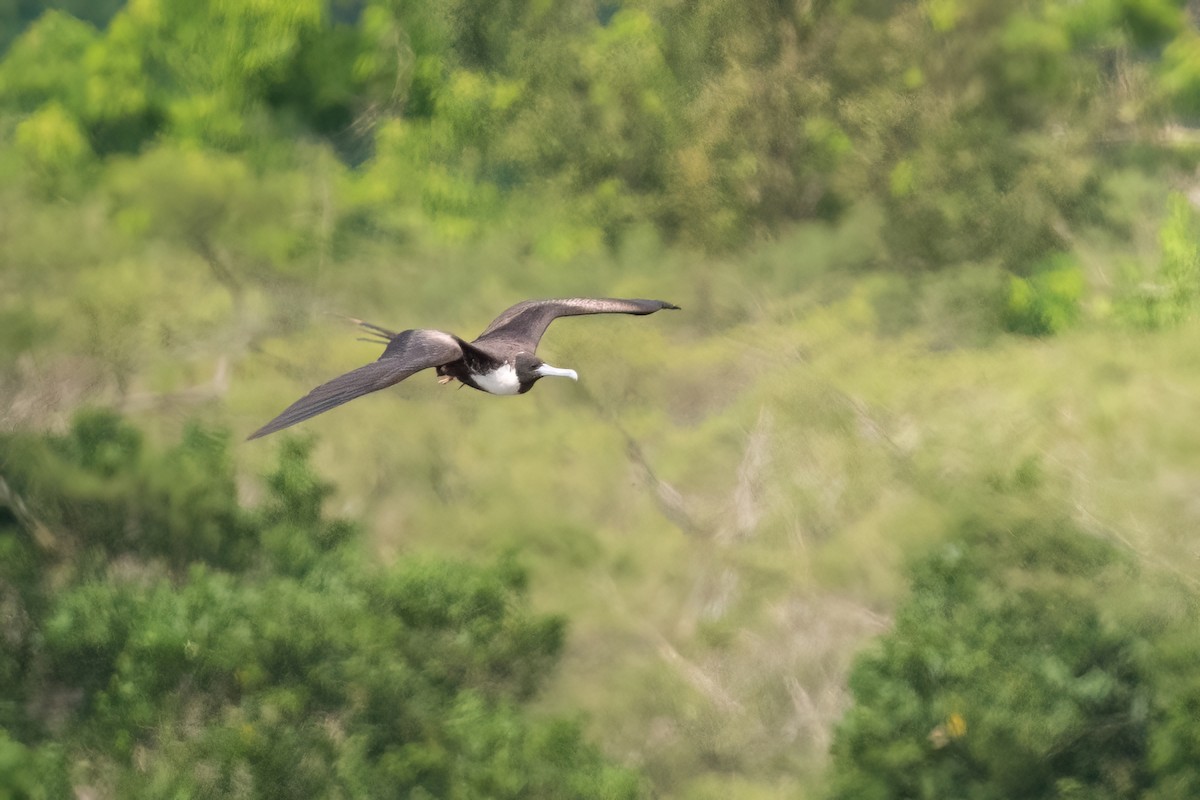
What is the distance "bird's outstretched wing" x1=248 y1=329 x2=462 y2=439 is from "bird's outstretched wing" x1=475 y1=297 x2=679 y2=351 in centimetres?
146

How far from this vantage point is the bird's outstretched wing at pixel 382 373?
7.86m

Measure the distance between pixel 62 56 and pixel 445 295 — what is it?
20.3 metres

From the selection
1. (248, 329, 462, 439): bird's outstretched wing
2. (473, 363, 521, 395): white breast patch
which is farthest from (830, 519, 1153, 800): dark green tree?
(248, 329, 462, 439): bird's outstretched wing

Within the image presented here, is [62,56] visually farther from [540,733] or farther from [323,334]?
[540,733]

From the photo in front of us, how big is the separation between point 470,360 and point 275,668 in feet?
33.9

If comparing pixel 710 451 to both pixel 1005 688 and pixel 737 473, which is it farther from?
pixel 1005 688

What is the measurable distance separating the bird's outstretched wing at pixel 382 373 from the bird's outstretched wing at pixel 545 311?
146 cm

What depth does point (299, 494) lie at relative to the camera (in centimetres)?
2195

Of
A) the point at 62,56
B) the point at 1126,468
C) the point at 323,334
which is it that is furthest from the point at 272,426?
the point at 62,56

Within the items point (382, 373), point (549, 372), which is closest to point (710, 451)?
point (549, 372)

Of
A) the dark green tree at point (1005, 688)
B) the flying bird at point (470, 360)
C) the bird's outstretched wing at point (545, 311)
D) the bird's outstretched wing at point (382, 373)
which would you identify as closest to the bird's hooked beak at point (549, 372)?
the flying bird at point (470, 360)

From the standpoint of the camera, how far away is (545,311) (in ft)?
36.8

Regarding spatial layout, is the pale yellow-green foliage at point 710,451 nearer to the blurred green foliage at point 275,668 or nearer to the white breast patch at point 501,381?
the blurred green foliage at point 275,668

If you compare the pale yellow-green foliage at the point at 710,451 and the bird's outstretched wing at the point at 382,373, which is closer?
the bird's outstretched wing at the point at 382,373
